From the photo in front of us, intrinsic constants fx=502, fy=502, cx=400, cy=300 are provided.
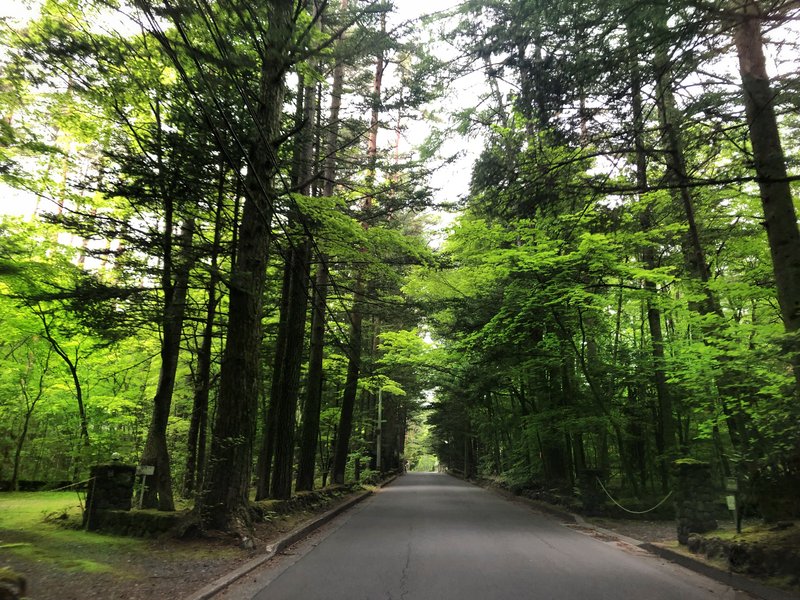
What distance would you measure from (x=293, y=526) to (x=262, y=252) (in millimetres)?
5676

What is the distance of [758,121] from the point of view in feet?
22.7

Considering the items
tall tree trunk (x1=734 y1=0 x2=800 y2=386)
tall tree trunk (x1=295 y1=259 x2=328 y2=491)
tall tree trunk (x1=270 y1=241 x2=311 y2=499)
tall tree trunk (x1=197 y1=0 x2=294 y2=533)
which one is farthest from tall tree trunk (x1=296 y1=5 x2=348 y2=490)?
tall tree trunk (x1=734 y1=0 x2=800 y2=386)

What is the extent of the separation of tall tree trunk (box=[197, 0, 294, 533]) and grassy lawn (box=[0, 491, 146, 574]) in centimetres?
135

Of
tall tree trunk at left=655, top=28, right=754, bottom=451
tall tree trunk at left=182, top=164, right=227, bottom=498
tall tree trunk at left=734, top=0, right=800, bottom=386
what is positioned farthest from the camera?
tall tree trunk at left=182, top=164, right=227, bottom=498

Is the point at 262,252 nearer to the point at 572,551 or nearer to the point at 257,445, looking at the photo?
the point at 572,551

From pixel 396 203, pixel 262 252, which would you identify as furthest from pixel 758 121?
pixel 396 203

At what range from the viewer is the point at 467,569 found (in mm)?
6938

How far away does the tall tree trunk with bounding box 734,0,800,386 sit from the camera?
263 inches

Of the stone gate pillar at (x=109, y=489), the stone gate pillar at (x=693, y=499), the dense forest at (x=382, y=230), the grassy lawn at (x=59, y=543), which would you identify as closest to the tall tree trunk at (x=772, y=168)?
the dense forest at (x=382, y=230)

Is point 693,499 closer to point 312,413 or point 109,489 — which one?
point 109,489

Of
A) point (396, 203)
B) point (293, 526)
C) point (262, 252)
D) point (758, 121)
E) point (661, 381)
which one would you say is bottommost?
point (293, 526)

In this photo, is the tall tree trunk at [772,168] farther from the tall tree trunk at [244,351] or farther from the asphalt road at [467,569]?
the tall tree trunk at [244,351]

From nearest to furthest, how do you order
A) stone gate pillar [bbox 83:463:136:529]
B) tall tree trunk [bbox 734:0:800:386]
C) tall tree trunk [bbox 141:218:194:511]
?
tall tree trunk [bbox 734:0:800:386], stone gate pillar [bbox 83:463:136:529], tall tree trunk [bbox 141:218:194:511]

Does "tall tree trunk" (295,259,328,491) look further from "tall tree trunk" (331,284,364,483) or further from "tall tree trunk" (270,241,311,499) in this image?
"tall tree trunk" (331,284,364,483)
